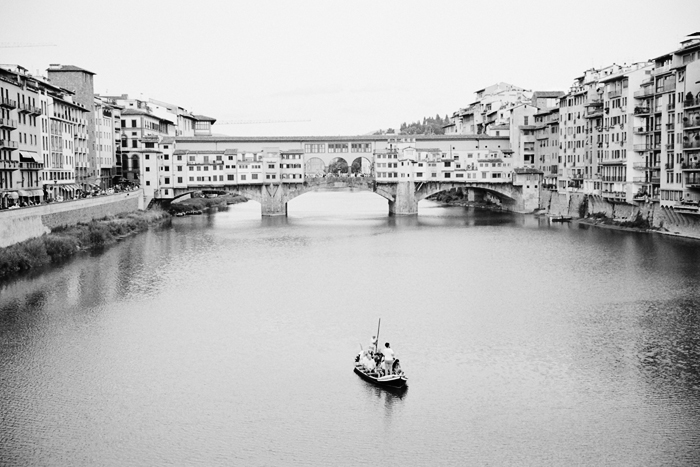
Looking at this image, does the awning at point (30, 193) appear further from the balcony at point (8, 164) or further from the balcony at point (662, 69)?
the balcony at point (662, 69)

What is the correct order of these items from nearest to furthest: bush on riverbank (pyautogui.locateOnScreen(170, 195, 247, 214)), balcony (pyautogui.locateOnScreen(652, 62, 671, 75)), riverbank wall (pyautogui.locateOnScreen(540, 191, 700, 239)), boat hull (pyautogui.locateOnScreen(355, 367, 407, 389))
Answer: boat hull (pyautogui.locateOnScreen(355, 367, 407, 389)), riverbank wall (pyautogui.locateOnScreen(540, 191, 700, 239)), balcony (pyautogui.locateOnScreen(652, 62, 671, 75)), bush on riverbank (pyautogui.locateOnScreen(170, 195, 247, 214))

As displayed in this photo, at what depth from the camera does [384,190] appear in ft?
183

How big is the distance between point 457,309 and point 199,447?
1108 centimetres

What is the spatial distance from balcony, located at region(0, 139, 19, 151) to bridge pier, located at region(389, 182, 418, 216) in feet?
82.7

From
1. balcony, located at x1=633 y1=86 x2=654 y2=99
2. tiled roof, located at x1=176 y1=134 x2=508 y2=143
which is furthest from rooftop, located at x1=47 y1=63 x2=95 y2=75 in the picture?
balcony, located at x1=633 y1=86 x2=654 y2=99

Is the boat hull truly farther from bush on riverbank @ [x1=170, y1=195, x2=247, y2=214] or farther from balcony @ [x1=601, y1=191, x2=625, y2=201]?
bush on riverbank @ [x1=170, y1=195, x2=247, y2=214]

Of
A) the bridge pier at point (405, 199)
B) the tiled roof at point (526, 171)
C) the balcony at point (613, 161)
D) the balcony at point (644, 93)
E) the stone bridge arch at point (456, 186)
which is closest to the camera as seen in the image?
the balcony at point (644, 93)

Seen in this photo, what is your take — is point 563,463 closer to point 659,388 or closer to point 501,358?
point 659,388

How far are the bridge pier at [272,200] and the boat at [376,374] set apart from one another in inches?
1476

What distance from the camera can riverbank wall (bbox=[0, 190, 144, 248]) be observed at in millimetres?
29297

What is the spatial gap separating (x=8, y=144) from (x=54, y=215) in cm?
370

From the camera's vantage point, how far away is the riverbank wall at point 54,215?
29297 mm

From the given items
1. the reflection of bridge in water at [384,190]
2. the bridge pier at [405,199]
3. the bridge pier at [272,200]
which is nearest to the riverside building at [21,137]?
the reflection of bridge in water at [384,190]

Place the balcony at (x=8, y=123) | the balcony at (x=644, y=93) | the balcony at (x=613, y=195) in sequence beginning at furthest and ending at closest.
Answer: the balcony at (x=613, y=195)
the balcony at (x=644, y=93)
the balcony at (x=8, y=123)
